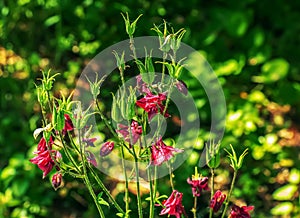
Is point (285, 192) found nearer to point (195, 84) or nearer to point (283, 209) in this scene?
point (283, 209)

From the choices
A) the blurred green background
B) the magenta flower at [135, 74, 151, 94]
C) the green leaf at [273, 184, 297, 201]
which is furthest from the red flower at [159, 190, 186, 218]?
the green leaf at [273, 184, 297, 201]

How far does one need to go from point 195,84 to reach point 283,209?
0.50 meters

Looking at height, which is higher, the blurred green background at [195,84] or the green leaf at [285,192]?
the blurred green background at [195,84]

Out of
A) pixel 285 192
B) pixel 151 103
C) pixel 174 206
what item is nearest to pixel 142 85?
pixel 151 103

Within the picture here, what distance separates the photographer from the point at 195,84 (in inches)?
88.5

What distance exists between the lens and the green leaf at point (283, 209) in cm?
223

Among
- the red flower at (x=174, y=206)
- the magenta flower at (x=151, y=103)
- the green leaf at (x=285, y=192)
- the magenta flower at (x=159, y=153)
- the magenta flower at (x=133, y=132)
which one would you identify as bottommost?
the green leaf at (x=285, y=192)

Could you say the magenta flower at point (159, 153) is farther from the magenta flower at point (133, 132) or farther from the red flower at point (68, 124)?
the red flower at point (68, 124)

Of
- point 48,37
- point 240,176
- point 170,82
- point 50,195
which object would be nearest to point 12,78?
point 48,37

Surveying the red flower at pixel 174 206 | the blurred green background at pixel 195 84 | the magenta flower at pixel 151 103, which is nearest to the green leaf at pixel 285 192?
the blurred green background at pixel 195 84

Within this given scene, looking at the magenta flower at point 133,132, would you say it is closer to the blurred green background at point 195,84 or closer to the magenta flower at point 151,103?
the magenta flower at point 151,103

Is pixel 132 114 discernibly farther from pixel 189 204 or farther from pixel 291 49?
pixel 291 49

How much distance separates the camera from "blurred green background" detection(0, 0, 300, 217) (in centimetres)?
224

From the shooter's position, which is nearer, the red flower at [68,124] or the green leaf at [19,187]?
the red flower at [68,124]
